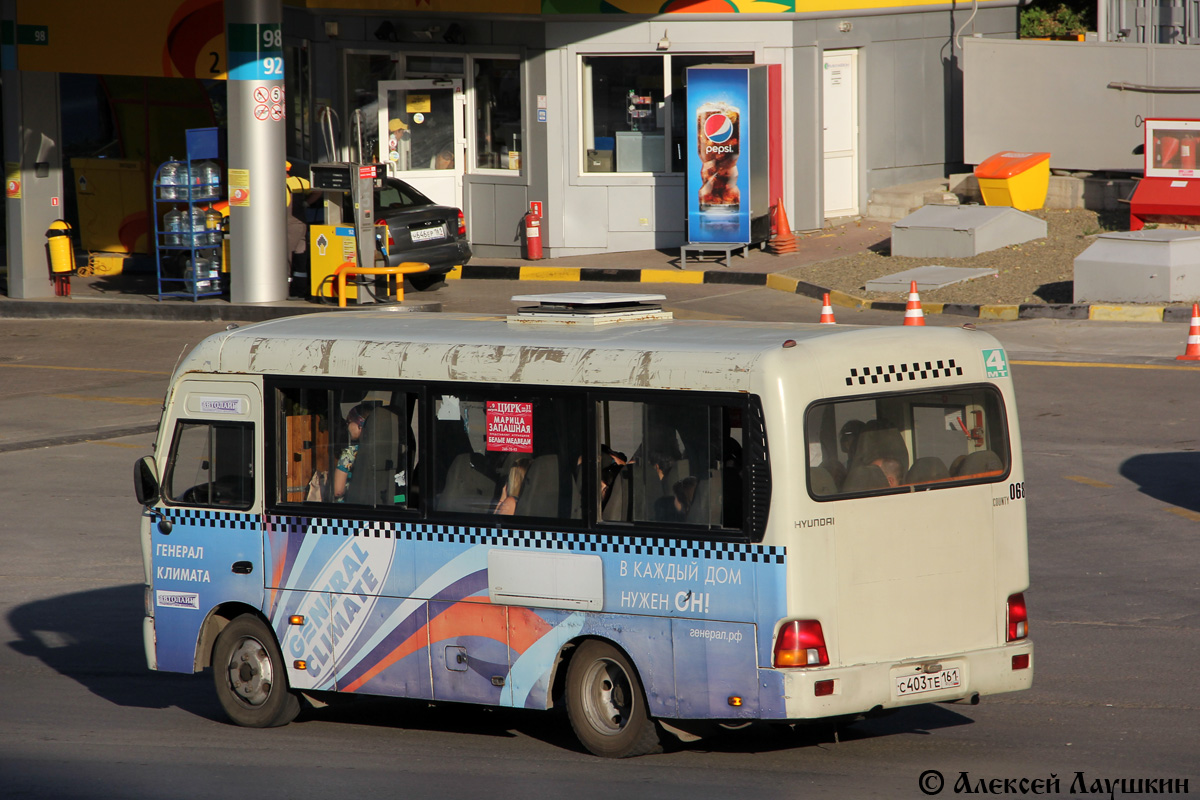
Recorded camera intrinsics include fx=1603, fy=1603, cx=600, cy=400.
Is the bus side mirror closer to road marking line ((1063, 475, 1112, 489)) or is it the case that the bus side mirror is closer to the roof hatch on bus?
the roof hatch on bus

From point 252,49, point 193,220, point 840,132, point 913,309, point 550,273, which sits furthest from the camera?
point 840,132

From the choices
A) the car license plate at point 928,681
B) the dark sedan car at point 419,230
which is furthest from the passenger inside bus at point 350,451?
the dark sedan car at point 419,230

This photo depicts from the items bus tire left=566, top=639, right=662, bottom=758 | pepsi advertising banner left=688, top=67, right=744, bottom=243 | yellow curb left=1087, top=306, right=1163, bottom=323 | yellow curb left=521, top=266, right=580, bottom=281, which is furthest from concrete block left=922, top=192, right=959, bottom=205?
bus tire left=566, top=639, right=662, bottom=758

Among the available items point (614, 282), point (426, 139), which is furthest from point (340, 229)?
point (426, 139)

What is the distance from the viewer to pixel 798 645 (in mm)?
6918

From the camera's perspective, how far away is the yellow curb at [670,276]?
24.2m

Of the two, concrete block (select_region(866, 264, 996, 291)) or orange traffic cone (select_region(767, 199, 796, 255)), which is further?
orange traffic cone (select_region(767, 199, 796, 255))

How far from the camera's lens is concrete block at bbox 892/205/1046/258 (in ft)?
75.4

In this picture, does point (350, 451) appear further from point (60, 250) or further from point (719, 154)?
point (60, 250)

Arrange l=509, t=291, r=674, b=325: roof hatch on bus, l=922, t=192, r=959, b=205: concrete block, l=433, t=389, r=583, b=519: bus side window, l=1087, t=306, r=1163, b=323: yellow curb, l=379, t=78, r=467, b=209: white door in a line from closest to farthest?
l=433, t=389, r=583, b=519: bus side window, l=509, t=291, r=674, b=325: roof hatch on bus, l=1087, t=306, r=1163, b=323: yellow curb, l=922, t=192, r=959, b=205: concrete block, l=379, t=78, r=467, b=209: white door

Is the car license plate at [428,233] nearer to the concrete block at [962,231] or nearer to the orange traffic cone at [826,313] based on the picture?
the concrete block at [962,231]

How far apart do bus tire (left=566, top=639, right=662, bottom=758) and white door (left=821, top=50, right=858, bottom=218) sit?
20.3 metres

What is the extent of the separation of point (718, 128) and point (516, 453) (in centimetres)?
1766

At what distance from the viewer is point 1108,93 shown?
2544 cm
